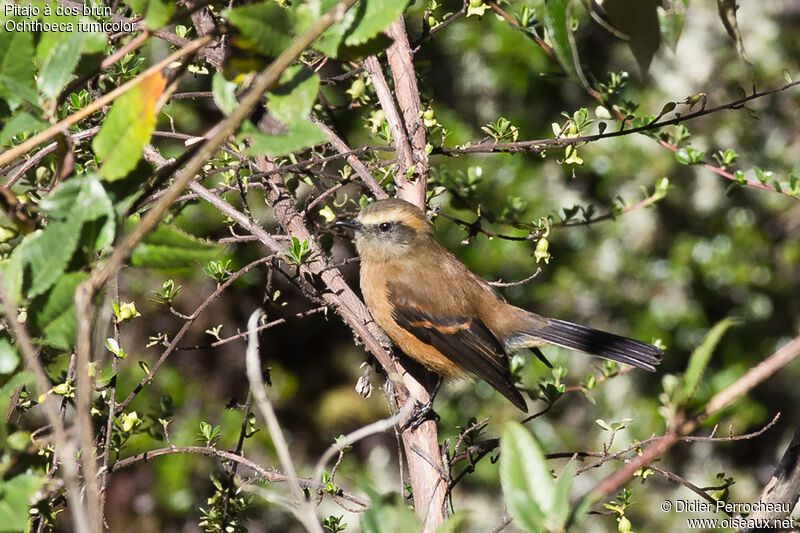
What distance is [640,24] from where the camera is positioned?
55.2 inches

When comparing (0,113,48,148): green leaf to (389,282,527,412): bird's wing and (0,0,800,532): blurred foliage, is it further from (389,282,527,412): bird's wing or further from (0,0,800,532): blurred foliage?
(389,282,527,412): bird's wing

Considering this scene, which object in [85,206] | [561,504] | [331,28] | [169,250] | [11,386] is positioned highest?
[331,28]

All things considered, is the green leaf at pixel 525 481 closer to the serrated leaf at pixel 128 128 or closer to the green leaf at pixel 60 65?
the serrated leaf at pixel 128 128

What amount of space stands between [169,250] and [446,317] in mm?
2965

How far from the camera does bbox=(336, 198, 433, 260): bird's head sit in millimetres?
3204

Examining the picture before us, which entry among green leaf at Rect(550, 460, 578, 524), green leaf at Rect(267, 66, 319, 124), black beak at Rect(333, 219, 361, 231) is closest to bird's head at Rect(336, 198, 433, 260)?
black beak at Rect(333, 219, 361, 231)

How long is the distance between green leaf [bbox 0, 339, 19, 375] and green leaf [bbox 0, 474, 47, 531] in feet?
0.54

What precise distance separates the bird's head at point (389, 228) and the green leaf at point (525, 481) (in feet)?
5.74

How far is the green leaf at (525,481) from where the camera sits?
1.17 meters

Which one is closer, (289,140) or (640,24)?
(289,140)

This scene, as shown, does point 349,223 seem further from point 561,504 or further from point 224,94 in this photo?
point 561,504

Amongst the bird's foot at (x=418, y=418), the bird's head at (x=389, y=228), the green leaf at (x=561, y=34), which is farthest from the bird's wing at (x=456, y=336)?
the green leaf at (x=561, y=34)

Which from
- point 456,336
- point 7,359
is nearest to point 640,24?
point 7,359

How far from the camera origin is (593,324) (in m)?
5.64
